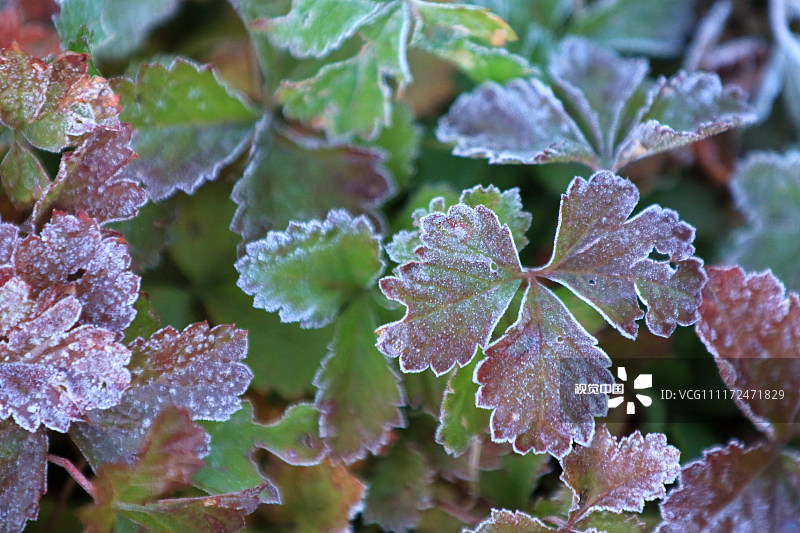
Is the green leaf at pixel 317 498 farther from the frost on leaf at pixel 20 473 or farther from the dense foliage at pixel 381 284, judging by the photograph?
the frost on leaf at pixel 20 473

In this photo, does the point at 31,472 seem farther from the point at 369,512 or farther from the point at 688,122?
the point at 688,122

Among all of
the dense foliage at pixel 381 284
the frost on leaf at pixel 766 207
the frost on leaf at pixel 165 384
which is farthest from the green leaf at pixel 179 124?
the frost on leaf at pixel 766 207

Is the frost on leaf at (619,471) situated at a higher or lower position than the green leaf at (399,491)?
higher

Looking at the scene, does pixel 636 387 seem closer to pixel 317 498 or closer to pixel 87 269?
pixel 317 498

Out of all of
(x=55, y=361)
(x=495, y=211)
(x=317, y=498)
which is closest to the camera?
(x=55, y=361)

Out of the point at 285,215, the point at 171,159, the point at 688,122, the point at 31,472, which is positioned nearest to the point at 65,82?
the point at 171,159

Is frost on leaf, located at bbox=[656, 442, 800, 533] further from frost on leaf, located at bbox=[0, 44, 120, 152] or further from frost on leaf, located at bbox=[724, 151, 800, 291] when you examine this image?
frost on leaf, located at bbox=[0, 44, 120, 152]

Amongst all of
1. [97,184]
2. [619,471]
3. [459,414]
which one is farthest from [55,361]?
[619,471]
